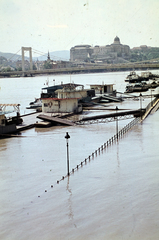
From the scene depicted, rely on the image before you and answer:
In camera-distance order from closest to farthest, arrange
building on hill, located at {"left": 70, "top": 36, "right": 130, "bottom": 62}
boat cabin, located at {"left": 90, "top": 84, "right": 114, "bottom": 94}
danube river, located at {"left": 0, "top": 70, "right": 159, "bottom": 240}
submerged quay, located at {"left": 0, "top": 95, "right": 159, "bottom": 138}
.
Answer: danube river, located at {"left": 0, "top": 70, "right": 159, "bottom": 240}, submerged quay, located at {"left": 0, "top": 95, "right": 159, "bottom": 138}, boat cabin, located at {"left": 90, "top": 84, "right": 114, "bottom": 94}, building on hill, located at {"left": 70, "top": 36, "right": 130, "bottom": 62}

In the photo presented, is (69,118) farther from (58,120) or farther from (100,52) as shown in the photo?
(100,52)

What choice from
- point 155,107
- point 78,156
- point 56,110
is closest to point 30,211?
point 78,156

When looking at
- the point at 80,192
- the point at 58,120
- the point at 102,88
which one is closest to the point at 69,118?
the point at 58,120

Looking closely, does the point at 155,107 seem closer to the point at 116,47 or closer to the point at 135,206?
the point at 135,206

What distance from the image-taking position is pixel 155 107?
69.6ft

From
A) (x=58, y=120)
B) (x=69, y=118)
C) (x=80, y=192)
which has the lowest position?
(x=80, y=192)

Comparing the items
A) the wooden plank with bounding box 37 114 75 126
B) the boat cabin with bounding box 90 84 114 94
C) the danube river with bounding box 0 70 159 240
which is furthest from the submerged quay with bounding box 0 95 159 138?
the boat cabin with bounding box 90 84 114 94

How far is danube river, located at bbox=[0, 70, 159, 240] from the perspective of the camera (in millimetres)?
5762

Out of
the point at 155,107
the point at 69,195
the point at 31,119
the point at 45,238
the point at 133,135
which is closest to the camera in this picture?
the point at 45,238

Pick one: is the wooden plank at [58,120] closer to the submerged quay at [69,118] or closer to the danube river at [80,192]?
the submerged quay at [69,118]

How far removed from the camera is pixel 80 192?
735cm

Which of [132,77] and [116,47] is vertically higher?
[116,47]

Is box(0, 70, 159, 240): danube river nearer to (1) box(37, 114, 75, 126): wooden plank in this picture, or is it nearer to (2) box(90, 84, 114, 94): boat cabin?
(1) box(37, 114, 75, 126): wooden plank

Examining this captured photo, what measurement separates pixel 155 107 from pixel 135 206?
15.2 metres
